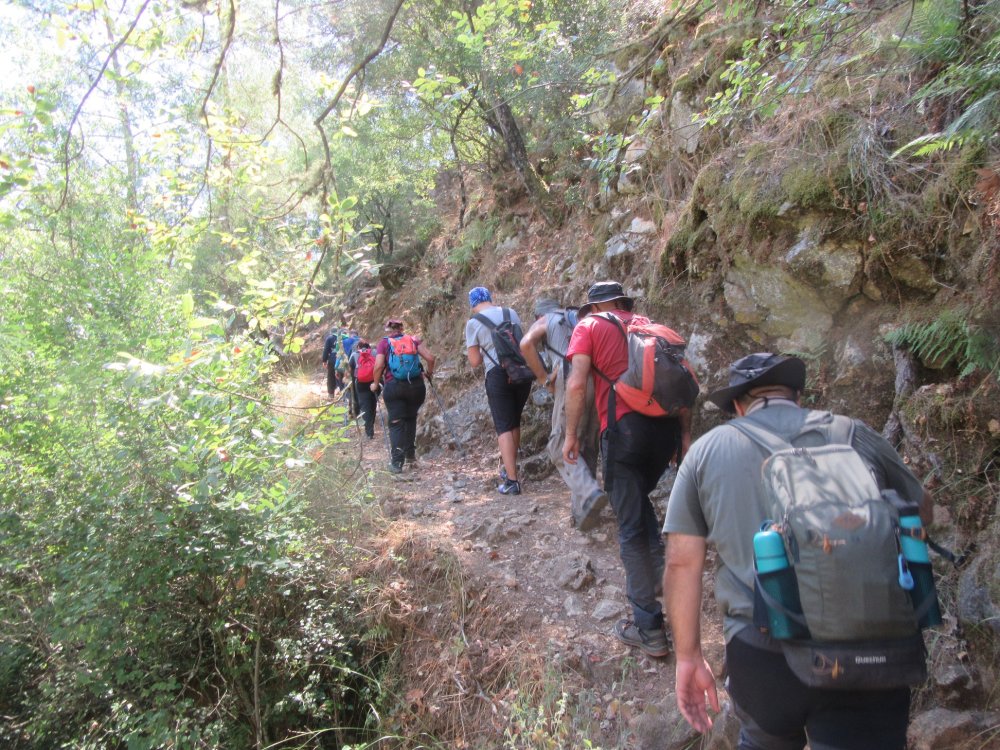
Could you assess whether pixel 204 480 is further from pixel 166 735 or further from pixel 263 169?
pixel 263 169

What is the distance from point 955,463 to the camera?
333 centimetres

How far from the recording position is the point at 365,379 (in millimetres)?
8570

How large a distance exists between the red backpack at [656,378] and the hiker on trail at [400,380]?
404 cm

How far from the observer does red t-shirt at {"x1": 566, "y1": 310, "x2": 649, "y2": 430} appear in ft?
11.8

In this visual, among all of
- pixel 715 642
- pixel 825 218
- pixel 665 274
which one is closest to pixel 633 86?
pixel 665 274

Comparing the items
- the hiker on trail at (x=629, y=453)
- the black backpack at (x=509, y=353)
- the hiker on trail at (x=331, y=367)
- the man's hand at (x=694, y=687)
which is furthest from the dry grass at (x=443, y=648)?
the hiker on trail at (x=331, y=367)

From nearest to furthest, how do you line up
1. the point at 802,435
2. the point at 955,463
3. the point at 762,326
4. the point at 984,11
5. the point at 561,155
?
the point at 802,435, the point at 955,463, the point at 984,11, the point at 762,326, the point at 561,155

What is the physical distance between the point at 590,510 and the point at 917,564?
2725 millimetres

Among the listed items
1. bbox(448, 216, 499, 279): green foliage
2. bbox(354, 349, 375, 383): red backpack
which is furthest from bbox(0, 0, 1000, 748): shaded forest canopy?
bbox(448, 216, 499, 279): green foliage

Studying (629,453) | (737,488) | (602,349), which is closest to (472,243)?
(602,349)

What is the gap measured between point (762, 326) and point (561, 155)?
5.75m

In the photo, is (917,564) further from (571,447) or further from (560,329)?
(560,329)

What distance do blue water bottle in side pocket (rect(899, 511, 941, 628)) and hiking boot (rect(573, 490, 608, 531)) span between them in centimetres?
249

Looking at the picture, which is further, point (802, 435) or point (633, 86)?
point (633, 86)
